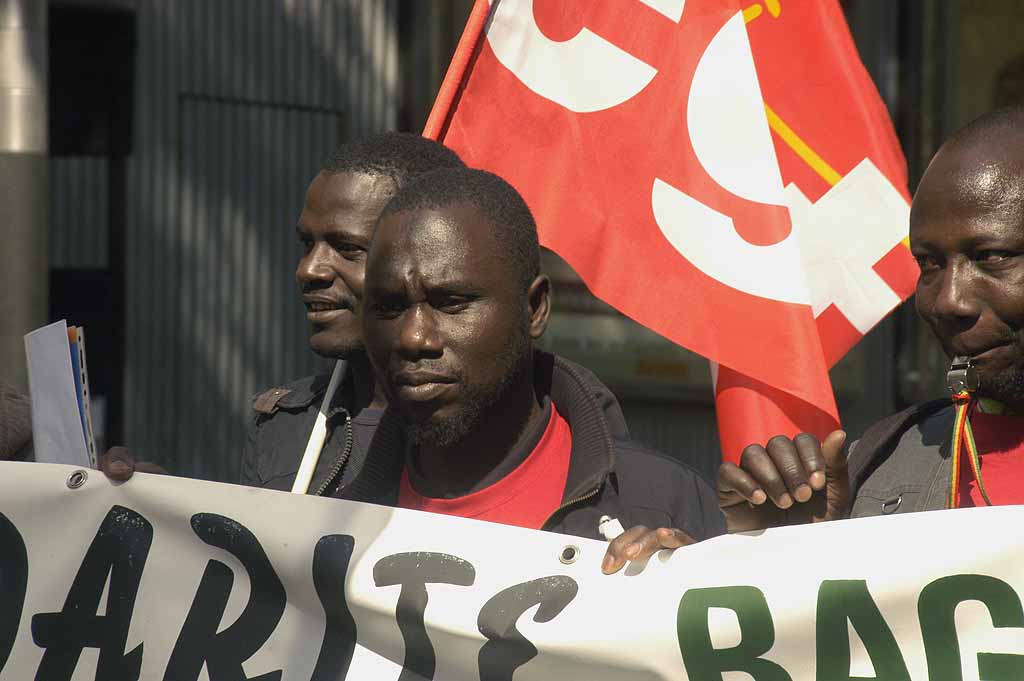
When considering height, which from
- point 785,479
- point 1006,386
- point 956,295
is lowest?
point 785,479

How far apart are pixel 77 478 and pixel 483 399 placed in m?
0.78

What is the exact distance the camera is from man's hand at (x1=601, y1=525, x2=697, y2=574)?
2777 millimetres

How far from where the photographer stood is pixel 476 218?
3238mm

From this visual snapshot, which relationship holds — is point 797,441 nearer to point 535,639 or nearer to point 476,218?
point 535,639

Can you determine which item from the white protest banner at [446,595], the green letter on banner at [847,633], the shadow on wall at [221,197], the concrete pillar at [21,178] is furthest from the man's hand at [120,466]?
the shadow on wall at [221,197]

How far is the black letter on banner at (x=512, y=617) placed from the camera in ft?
9.31

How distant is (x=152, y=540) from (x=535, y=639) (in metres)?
0.77

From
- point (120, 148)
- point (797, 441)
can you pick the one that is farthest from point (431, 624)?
point (120, 148)

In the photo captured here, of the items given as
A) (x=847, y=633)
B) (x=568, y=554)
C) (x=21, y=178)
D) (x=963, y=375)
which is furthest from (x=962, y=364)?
(x=21, y=178)

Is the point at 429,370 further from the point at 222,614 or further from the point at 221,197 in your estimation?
the point at 221,197

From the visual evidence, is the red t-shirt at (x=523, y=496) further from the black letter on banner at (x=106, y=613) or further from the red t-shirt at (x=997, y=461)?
the red t-shirt at (x=997, y=461)

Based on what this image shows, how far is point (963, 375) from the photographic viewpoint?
283cm

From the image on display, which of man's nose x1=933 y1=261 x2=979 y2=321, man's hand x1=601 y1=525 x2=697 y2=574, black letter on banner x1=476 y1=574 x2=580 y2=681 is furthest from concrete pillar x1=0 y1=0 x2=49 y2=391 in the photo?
man's nose x1=933 y1=261 x2=979 y2=321

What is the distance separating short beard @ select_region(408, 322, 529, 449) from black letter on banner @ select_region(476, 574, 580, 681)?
0.36 meters
